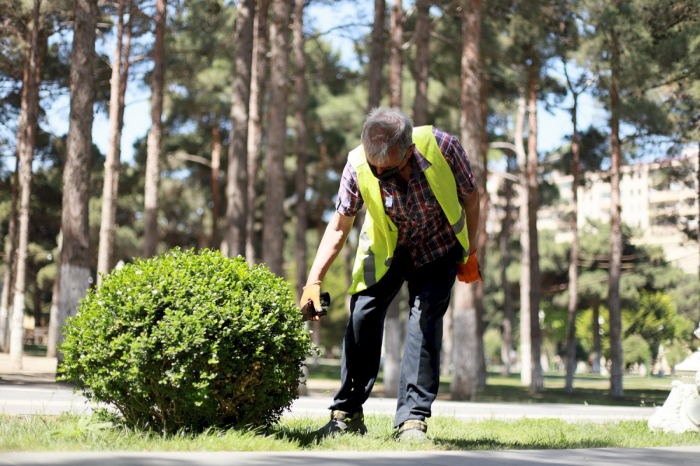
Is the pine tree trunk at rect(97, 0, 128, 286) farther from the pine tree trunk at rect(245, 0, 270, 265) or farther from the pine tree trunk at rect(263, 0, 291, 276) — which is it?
the pine tree trunk at rect(263, 0, 291, 276)

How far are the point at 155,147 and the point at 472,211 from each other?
52.6 ft

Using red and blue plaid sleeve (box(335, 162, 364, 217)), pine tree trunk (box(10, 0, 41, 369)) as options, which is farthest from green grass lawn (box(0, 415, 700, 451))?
pine tree trunk (box(10, 0, 41, 369))

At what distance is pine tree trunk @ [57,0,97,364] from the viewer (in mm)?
13070

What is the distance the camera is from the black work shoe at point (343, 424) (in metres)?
4.29

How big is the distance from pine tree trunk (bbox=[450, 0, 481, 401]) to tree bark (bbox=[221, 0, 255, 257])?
5078 mm

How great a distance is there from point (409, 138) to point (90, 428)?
2.10 meters

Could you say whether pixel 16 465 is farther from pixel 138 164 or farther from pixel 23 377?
pixel 138 164

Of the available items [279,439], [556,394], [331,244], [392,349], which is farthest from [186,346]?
[556,394]

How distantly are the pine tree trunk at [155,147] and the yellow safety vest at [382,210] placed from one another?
15.8m

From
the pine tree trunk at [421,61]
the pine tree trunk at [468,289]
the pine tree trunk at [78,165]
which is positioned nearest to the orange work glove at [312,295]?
the pine tree trunk at [78,165]

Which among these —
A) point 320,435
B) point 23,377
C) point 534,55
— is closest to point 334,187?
point 534,55

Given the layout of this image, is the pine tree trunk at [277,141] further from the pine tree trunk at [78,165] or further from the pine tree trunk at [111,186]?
the pine tree trunk at [111,186]

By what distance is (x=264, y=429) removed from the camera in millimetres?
4152

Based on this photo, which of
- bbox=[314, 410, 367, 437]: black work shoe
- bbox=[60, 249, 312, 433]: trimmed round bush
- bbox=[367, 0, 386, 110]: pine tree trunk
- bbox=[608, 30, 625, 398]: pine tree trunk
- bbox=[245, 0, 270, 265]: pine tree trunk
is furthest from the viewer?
bbox=[608, 30, 625, 398]: pine tree trunk
